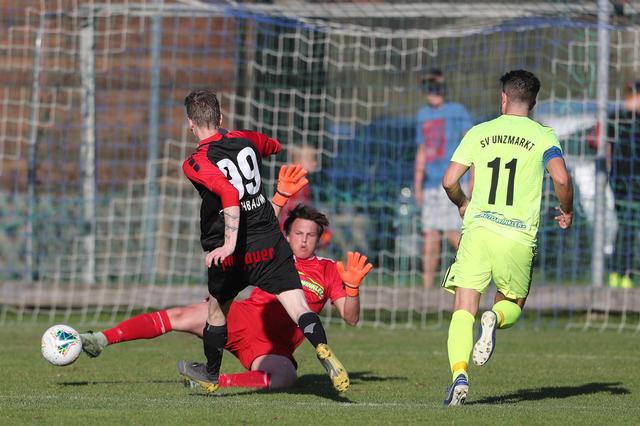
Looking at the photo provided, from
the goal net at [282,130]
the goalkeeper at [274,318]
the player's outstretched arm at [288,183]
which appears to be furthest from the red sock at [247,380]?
the goal net at [282,130]

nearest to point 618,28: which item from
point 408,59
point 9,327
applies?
point 408,59

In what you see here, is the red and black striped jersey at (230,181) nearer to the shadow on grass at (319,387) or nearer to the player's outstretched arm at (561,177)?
the shadow on grass at (319,387)

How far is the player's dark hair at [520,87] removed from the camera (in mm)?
6785

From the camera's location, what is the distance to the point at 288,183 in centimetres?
755

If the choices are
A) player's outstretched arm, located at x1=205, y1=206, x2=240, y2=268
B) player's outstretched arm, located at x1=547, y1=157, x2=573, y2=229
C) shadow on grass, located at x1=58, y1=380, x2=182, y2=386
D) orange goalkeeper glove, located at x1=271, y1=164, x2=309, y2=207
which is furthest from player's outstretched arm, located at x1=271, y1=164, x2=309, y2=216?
player's outstretched arm, located at x1=547, y1=157, x2=573, y2=229

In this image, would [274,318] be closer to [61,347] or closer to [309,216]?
[309,216]

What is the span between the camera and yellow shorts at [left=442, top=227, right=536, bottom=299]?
6.61 metres

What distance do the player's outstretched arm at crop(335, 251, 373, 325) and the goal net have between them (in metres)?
5.07

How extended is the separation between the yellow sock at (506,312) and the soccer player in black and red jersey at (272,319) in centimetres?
104

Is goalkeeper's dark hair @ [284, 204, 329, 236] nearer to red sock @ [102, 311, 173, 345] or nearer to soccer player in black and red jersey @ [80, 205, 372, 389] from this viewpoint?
soccer player in black and red jersey @ [80, 205, 372, 389]

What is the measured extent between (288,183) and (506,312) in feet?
5.41

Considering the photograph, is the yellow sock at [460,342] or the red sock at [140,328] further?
the red sock at [140,328]

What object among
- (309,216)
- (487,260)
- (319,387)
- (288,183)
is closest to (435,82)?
(309,216)

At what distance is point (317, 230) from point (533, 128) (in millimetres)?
1901
